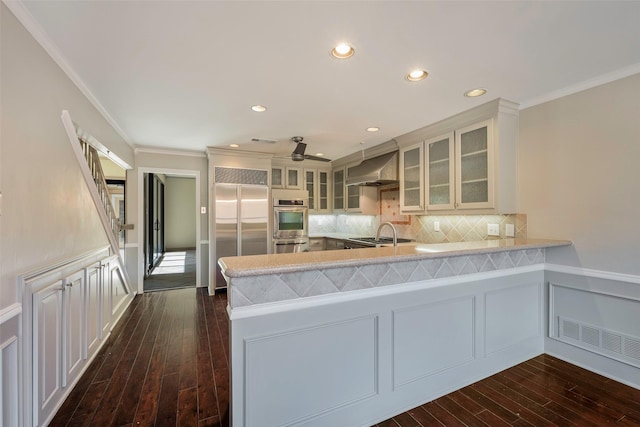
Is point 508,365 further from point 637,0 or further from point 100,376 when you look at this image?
point 100,376

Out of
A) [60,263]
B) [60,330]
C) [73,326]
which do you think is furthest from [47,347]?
[60,263]

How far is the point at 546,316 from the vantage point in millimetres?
2598

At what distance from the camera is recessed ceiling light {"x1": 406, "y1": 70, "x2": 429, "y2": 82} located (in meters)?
2.14

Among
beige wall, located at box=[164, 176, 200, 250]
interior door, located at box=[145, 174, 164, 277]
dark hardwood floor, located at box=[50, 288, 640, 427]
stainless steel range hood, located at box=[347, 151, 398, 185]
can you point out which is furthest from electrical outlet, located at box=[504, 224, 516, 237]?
beige wall, located at box=[164, 176, 200, 250]

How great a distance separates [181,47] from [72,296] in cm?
200

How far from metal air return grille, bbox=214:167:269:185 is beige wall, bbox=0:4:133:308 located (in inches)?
88.0

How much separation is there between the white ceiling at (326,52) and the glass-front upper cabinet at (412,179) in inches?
28.5

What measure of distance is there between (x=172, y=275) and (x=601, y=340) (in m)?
6.48

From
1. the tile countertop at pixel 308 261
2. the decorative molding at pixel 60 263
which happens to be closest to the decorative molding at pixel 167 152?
the decorative molding at pixel 60 263

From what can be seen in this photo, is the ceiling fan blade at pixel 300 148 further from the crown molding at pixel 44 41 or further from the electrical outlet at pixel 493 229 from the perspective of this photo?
the electrical outlet at pixel 493 229

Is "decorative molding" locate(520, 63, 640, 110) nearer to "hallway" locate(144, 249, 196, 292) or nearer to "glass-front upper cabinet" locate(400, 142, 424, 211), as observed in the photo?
"glass-front upper cabinet" locate(400, 142, 424, 211)

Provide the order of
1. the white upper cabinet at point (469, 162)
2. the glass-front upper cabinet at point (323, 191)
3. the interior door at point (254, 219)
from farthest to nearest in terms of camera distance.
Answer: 1. the glass-front upper cabinet at point (323, 191)
2. the interior door at point (254, 219)
3. the white upper cabinet at point (469, 162)

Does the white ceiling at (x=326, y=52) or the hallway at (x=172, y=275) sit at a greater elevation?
the white ceiling at (x=326, y=52)

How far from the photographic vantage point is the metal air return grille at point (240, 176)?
15.1 feet
